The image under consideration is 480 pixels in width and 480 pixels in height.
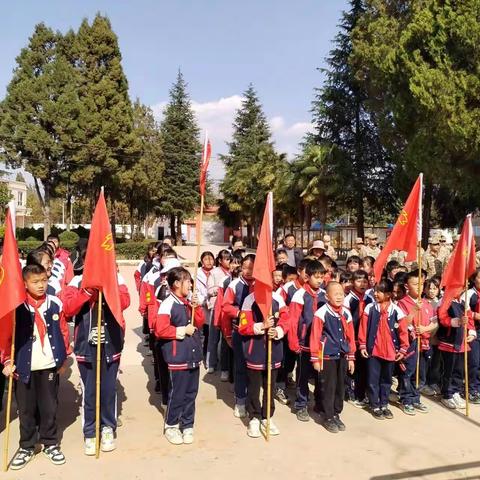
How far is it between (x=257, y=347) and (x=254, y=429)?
786 millimetres

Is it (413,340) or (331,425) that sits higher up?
(413,340)

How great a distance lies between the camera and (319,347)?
5031mm

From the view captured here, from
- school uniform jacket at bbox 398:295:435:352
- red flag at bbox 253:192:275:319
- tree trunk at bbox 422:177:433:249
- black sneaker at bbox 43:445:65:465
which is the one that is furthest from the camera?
tree trunk at bbox 422:177:433:249

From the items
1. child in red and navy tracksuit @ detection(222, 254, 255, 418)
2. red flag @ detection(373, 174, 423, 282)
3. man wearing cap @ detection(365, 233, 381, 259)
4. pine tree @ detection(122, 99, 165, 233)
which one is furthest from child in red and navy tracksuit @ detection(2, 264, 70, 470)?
pine tree @ detection(122, 99, 165, 233)

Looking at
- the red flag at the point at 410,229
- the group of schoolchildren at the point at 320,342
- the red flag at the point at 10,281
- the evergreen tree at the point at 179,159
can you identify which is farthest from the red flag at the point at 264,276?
the evergreen tree at the point at 179,159

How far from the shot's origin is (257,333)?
487cm

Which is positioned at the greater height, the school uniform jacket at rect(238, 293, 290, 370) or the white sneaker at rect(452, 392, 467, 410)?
the school uniform jacket at rect(238, 293, 290, 370)

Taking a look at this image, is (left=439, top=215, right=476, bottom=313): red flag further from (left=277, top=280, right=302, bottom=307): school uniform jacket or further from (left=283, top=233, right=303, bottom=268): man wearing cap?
(left=283, top=233, right=303, bottom=268): man wearing cap

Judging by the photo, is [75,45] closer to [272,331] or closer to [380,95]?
[380,95]

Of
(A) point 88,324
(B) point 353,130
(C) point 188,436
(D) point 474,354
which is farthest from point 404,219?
(B) point 353,130

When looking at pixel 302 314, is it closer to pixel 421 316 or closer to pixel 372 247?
pixel 421 316

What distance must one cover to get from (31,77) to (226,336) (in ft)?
94.5

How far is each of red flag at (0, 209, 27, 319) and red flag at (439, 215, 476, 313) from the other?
175 inches

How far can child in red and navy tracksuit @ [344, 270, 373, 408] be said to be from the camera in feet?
19.3
